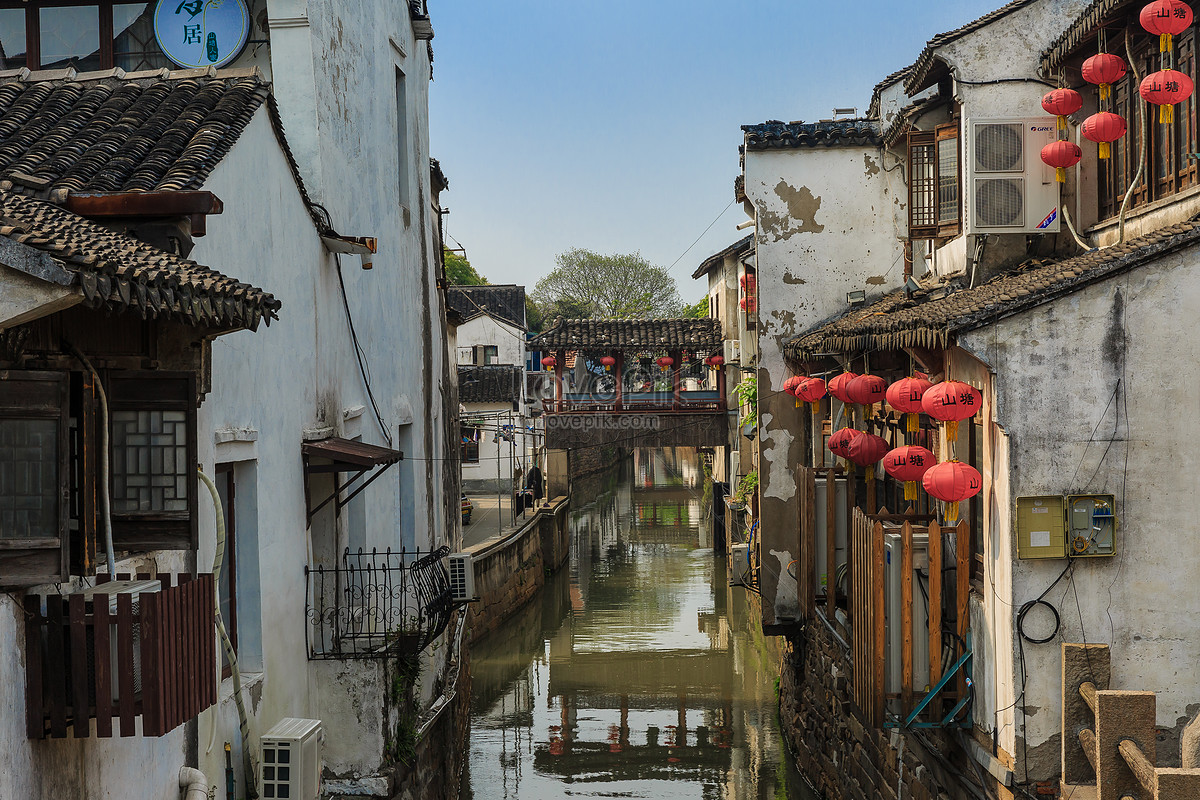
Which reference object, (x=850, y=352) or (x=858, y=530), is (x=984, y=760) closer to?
(x=858, y=530)

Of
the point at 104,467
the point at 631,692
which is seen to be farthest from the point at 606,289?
the point at 104,467

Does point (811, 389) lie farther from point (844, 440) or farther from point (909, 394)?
point (909, 394)

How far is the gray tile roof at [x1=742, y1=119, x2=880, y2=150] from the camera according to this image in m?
16.8

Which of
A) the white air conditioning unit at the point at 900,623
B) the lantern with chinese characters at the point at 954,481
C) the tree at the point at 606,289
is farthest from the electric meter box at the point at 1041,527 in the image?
the tree at the point at 606,289

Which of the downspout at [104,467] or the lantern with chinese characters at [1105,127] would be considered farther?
the lantern with chinese characters at [1105,127]

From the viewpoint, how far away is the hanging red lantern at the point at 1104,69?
31.9 feet

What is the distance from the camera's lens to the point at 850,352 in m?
13.1

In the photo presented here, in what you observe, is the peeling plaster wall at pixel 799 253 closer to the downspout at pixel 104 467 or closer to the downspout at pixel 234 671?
the downspout at pixel 234 671

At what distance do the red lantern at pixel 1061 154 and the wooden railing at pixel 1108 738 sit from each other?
4961mm

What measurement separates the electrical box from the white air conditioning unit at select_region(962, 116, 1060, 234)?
168 inches

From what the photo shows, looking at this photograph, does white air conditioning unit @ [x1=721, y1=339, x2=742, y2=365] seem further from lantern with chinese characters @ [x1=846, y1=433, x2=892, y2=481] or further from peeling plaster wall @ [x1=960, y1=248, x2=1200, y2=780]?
peeling plaster wall @ [x1=960, y1=248, x2=1200, y2=780]

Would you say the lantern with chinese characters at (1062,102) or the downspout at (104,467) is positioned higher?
the lantern with chinese characters at (1062,102)

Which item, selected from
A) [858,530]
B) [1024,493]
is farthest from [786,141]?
[1024,493]

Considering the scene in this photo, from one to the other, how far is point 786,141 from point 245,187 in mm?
11552
